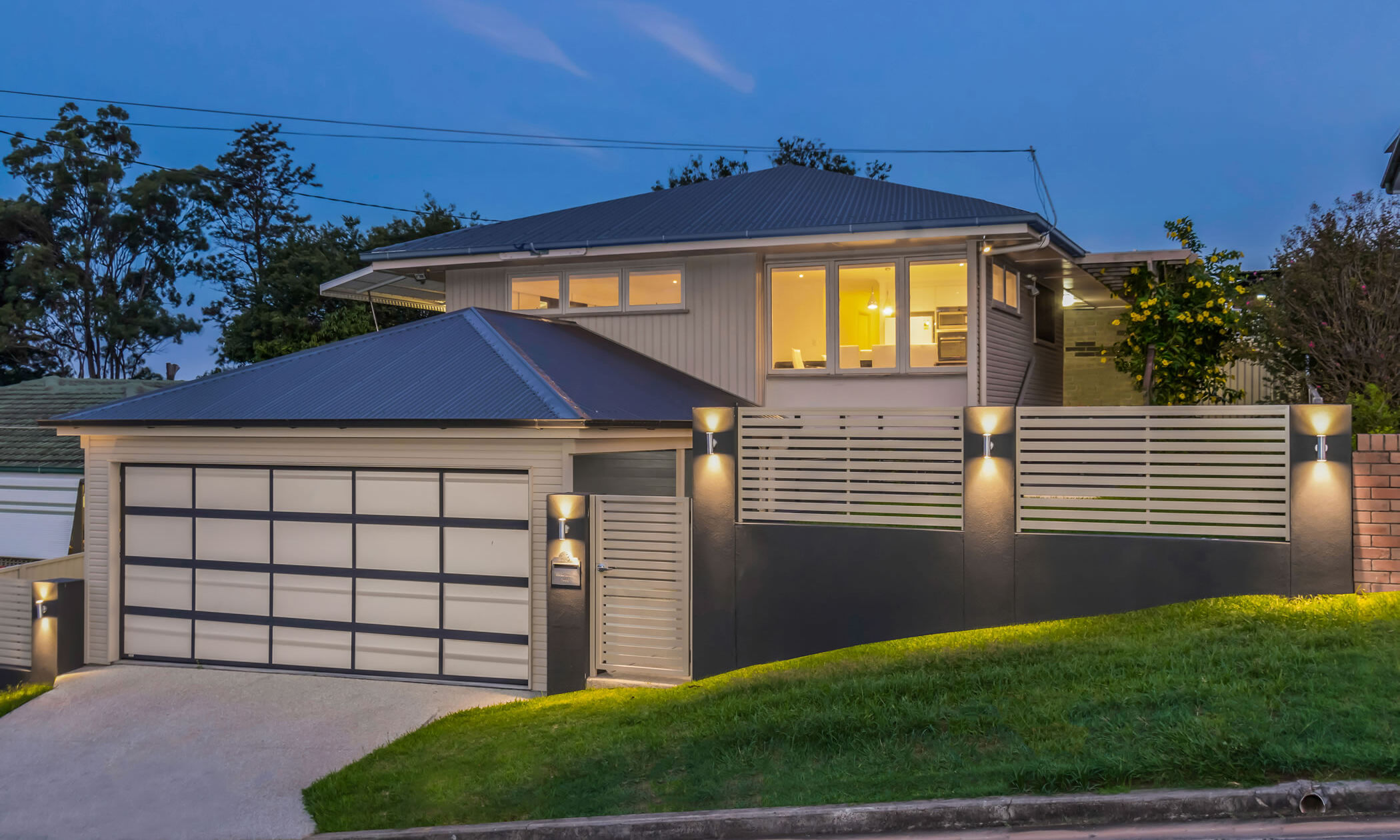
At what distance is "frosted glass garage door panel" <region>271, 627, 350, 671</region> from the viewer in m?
10.9

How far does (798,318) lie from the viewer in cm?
1430

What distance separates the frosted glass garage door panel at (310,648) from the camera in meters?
10.9

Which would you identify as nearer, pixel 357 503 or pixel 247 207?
pixel 357 503

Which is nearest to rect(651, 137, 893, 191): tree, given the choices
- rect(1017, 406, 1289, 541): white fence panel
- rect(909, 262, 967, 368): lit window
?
rect(909, 262, 967, 368): lit window

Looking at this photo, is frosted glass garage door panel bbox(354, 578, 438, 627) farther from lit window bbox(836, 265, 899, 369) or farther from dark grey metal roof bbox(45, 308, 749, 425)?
lit window bbox(836, 265, 899, 369)

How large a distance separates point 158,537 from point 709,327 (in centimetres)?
746

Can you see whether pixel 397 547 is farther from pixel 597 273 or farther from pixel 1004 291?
pixel 1004 291

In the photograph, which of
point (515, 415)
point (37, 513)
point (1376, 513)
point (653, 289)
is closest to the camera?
point (1376, 513)

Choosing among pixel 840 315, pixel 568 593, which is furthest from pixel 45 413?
pixel 840 315

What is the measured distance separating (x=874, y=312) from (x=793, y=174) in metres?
4.53

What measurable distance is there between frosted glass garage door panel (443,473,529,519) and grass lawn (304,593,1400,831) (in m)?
2.65

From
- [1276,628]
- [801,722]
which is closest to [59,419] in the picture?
[801,722]

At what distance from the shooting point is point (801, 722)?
6.69 m

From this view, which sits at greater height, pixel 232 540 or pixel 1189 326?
pixel 1189 326
